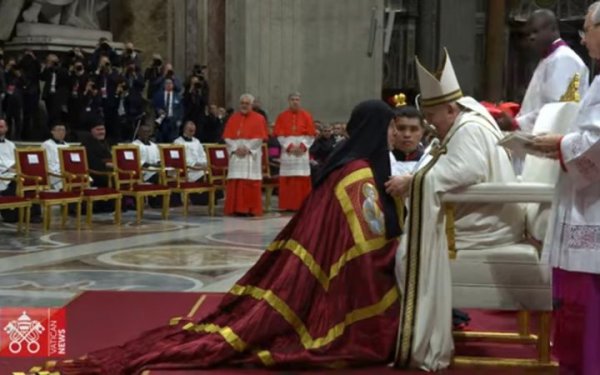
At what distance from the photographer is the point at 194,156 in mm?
14078

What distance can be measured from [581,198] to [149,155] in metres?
10.1

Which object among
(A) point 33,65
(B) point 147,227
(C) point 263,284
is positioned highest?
(A) point 33,65

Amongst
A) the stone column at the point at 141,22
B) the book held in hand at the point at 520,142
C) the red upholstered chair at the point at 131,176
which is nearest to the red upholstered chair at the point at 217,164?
the red upholstered chair at the point at 131,176

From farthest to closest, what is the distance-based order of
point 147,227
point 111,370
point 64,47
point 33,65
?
point 64,47, point 33,65, point 147,227, point 111,370

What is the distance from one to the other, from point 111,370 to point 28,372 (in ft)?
1.46

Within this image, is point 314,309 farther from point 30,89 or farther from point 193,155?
point 30,89

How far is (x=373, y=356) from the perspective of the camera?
15.1 ft

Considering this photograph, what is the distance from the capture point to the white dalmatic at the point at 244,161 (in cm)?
1293

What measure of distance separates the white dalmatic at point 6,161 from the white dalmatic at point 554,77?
6.94 meters

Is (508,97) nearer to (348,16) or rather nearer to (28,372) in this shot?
(348,16)

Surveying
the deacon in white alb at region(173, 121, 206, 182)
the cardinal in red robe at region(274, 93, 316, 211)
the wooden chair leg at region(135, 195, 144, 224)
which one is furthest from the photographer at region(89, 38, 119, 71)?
the wooden chair leg at region(135, 195, 144, 224)

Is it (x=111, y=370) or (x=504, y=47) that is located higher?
(x=504, y=47)

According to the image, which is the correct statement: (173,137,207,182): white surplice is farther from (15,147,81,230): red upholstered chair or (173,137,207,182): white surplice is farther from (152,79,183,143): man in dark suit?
(15,147,81,230): red upholstered chair

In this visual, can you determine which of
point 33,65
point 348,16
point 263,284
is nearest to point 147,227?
point 33,65
